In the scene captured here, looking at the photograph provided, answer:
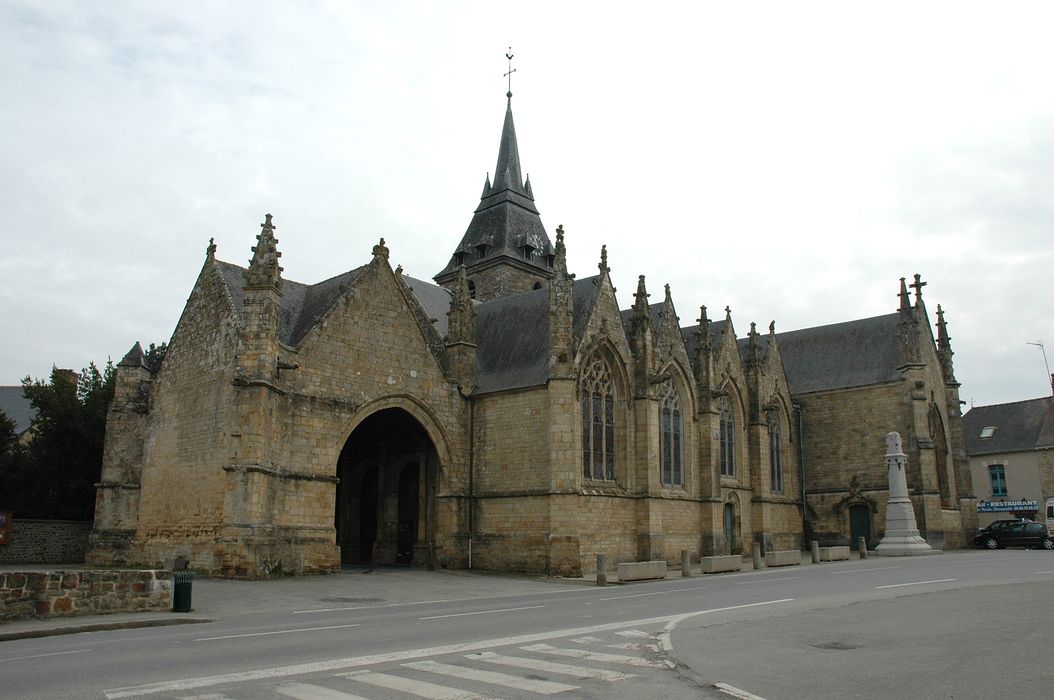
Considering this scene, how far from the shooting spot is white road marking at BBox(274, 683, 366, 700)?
7250 mm

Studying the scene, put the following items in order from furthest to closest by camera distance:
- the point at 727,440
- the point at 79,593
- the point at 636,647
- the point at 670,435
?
the point at 727,440
the point at 670,435
the point at 79,593
the point at 636,647

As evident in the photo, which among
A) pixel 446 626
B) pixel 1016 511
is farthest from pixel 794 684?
pixel 1016 511

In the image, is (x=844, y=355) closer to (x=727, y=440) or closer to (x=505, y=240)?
(x=727, y=440)

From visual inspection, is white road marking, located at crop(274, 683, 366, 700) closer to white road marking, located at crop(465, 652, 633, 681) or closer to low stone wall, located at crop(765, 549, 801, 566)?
white road marking, located at crop(465, 652, 633, 681)

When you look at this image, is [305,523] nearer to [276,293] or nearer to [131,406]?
[276,293]

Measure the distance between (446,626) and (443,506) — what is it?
14909 millimetres

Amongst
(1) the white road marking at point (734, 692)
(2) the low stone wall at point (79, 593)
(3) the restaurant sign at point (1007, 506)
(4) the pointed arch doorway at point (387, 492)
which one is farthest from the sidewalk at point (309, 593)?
(3) the restaurant sign at point (1007, 506)

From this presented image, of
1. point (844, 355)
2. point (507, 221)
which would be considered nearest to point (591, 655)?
point (844, 355)

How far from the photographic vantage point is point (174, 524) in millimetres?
23344

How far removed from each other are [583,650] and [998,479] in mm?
46895

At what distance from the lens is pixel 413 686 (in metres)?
7.75

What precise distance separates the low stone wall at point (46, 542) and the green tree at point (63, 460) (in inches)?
105

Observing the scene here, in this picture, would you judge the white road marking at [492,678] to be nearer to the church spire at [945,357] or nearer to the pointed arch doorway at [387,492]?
the pointed arch doorway at [387,492]

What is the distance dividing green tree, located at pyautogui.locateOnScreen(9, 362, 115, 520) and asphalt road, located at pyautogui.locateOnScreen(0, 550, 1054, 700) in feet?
60.5
